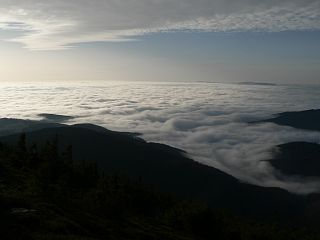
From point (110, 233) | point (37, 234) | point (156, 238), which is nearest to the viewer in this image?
point (37, 234)

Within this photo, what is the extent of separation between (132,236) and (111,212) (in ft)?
78.2

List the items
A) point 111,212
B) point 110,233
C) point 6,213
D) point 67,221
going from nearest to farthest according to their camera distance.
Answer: point 6,213, point 67,221, point 110,233, point 111,212

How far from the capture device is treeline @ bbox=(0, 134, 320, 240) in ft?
167

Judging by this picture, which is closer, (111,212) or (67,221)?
(67,221)

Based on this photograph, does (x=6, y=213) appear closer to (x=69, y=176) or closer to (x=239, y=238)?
(x=239, y=238)

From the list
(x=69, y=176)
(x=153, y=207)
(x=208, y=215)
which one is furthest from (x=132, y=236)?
(x=153, y=207)

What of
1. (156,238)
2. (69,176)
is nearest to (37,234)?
(156,238)

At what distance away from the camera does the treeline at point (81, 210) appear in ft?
167

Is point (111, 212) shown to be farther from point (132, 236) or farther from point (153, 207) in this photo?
point (153, 207)

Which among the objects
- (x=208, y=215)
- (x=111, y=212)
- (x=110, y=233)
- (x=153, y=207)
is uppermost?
(x=110, y=233)

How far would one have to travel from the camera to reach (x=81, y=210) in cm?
7319

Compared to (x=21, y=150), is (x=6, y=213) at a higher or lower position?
higher

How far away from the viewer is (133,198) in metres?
154

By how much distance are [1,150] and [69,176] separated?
37.2 meters
